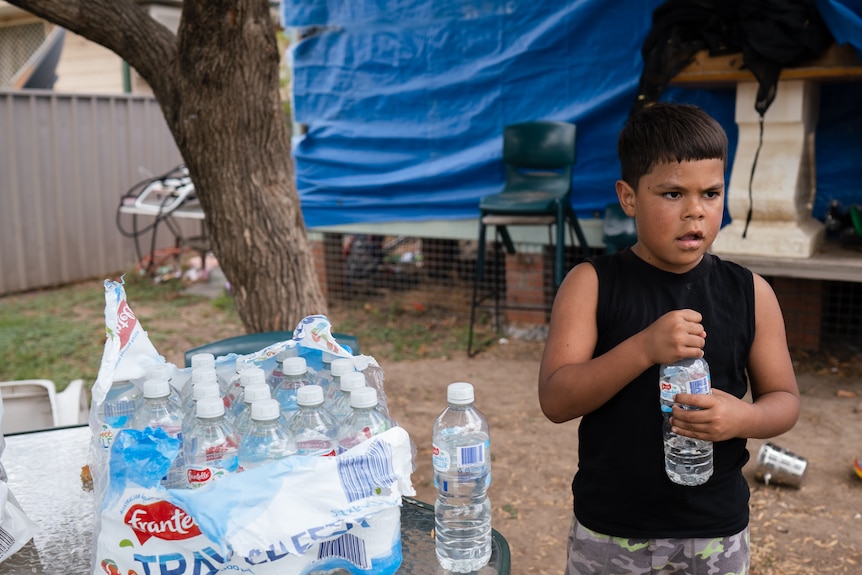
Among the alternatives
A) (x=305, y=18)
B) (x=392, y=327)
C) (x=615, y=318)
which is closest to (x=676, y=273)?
(x=615, y=318)

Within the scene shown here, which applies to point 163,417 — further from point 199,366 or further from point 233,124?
point 233,124

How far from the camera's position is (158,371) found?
1786 millimetres

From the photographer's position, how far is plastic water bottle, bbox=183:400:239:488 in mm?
1529

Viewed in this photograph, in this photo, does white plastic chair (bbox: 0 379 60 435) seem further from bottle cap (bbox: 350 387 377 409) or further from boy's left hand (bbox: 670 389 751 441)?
boy's left hand (bbox: 670 389 751 441)

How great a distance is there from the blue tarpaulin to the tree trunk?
9.93 ft

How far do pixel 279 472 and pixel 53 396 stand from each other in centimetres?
236

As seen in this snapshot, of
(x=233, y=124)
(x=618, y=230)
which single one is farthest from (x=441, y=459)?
(x=618, y=230)

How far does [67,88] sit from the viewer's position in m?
15.3

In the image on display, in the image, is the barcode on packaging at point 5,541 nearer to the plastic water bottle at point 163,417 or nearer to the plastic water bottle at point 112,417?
the plastic water bottle at point 112,417

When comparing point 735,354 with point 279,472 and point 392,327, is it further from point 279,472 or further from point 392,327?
point 392,327

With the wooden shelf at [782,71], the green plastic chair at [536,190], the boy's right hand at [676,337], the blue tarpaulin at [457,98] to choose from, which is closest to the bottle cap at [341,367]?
the boy's right hand at [676,337]

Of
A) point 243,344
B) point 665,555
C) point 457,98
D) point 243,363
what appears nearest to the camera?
point 665,555

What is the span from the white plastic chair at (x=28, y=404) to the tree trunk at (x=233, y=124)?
102 cm

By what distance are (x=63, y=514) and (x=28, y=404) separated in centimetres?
163
